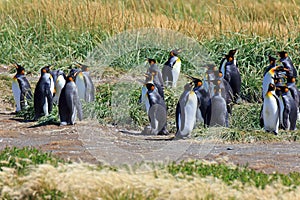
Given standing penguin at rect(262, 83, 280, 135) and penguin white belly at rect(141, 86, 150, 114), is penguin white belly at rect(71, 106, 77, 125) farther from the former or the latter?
standing penguin at rect(262, 83, 280, 135)

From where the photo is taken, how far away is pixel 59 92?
525 inches

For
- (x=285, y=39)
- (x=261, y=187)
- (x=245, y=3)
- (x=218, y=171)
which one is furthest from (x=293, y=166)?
(x=245, y=3)

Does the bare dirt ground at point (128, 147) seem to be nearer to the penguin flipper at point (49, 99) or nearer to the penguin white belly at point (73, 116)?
the penguin white belly at point (73, 116)

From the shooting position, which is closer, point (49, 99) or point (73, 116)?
point (73, 116)

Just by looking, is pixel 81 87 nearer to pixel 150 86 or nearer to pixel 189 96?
pixel 150 86

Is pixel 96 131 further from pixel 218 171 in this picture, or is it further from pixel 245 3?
pixel 245 3

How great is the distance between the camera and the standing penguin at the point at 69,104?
38.9 feet

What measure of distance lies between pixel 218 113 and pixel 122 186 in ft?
16.0

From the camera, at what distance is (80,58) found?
15.6m

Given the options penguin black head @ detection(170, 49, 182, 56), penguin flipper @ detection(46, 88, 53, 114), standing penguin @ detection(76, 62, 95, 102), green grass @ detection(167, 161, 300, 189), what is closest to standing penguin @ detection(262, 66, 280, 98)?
penguin black head @ detection(170, 49, 182, 56)

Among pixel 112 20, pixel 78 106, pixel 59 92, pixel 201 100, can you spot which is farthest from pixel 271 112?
pixel 112 20

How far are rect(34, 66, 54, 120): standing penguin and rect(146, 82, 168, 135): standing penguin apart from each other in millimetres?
1692

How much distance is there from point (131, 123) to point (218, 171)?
4.21 m

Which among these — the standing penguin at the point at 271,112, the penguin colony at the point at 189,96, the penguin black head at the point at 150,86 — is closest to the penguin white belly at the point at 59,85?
the penguin colony at the point at 189,96
